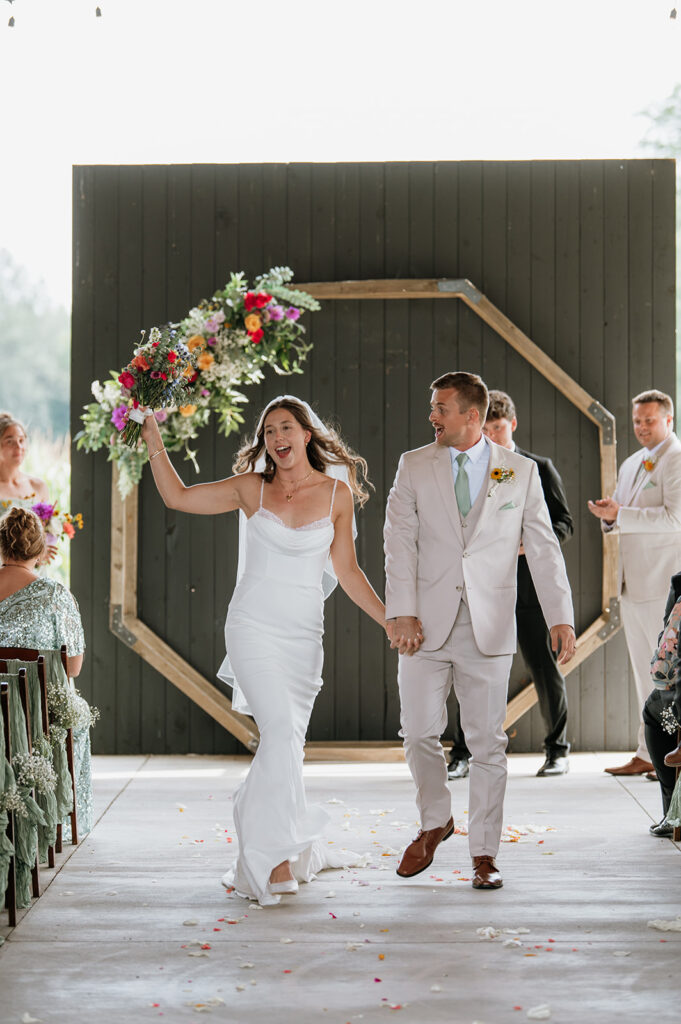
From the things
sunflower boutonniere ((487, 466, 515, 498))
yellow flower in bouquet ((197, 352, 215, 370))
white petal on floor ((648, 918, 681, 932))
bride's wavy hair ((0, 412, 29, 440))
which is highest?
yellow flower in bouquet ((197, 352, 215, 370))

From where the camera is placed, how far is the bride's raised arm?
186 inches

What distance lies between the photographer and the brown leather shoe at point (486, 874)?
445cm

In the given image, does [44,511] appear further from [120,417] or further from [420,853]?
[420,853]

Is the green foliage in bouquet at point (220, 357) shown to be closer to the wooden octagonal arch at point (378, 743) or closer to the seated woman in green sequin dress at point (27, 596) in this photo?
the wooden octagonal arch at point (378, 743)

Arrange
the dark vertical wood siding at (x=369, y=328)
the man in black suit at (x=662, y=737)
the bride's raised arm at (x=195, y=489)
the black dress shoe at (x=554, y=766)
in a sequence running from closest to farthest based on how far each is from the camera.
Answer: the bride's raised arm at (x=195, y=489) < the man in black suit at (x=662, y=737) < the black dress shoe at (x=554, y=766) < the dark vertical wood siding at (x=369, y=328)

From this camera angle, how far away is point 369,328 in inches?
309

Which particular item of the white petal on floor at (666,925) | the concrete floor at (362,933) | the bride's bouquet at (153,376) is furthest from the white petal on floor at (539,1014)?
the bride's bouquet at (153,376)

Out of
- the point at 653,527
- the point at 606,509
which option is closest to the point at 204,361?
the point at 606,509

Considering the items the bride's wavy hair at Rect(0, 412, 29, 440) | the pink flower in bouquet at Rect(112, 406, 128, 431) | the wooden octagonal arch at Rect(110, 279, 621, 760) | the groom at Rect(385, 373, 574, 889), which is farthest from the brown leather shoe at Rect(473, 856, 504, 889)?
the bride's wavy hair at Rect(0, 412, 29, 440)

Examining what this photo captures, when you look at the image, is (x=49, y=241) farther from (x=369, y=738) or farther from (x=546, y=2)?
(x=369, y=738)

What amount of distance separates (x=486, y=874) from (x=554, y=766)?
261 centimetres

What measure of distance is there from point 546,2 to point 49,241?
40.3ft

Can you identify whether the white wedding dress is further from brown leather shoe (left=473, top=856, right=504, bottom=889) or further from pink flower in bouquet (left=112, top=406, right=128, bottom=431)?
pink flower in bouquet (left=112, top=406, right=128, bottom=431)

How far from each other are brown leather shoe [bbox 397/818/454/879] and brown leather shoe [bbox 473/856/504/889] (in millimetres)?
192
